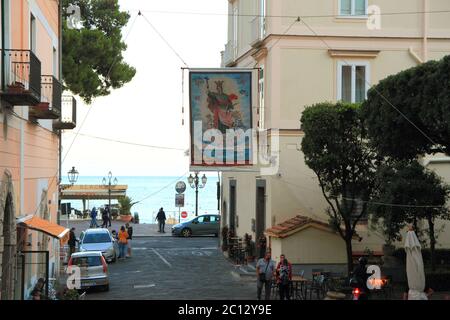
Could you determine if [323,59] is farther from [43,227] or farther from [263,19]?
[43,227]

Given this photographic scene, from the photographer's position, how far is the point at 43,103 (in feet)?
59.0

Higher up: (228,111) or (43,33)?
(43,33)

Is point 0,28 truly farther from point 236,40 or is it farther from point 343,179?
point 236,40

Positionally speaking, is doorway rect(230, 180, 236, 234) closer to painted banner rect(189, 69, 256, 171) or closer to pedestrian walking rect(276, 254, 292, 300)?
painted banner rect(189, 69, 256, 171)

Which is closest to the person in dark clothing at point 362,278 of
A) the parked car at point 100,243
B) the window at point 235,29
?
the parked car at point 100,243

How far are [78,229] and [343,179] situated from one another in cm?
2765

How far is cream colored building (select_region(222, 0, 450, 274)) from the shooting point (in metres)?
26.2

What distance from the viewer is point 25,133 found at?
57.8 feet

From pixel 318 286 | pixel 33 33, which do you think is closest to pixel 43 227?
pixel 33 33

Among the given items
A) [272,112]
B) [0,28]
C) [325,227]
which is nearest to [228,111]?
[272,112]

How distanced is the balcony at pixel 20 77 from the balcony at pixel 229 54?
18.2 metres

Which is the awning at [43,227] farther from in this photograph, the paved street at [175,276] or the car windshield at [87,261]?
the car windshield at [87,261]

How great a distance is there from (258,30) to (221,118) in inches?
240

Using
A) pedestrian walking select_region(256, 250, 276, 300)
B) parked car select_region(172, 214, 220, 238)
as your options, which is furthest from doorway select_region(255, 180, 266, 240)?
parked car select_region(172, 214, 220, 238)
